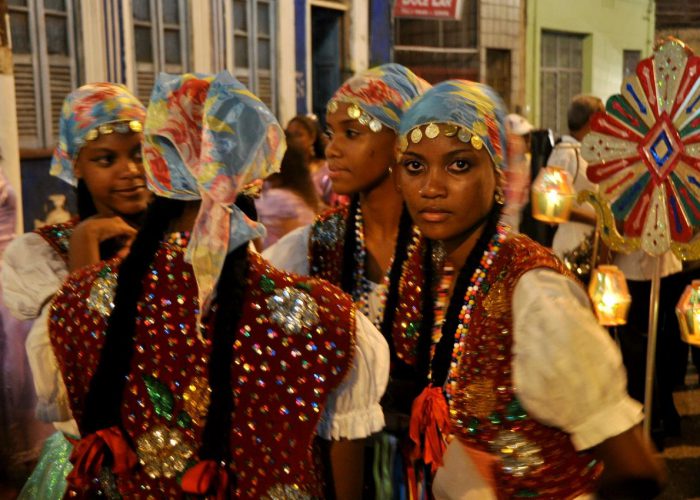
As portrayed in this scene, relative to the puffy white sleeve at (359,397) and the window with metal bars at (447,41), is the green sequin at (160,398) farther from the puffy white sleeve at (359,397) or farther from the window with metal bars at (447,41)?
the window with metal bars at (447,41)

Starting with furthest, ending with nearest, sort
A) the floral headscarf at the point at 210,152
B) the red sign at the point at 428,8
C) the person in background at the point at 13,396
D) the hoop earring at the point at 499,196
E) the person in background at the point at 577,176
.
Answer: the red sign at the point at 428,8 < the person in background at the point at 577,176 < the person in background at the point at 13,396 < the hoop earring at the point at 499,196 < the floral headscarf at the point at 210,152

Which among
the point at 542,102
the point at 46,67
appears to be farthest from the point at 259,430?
the point at 542,102

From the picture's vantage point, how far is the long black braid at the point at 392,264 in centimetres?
235

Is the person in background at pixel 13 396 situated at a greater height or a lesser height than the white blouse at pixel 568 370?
lesser

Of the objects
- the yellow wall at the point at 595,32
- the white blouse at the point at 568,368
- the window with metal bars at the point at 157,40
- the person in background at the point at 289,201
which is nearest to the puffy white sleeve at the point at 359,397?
the white blouse at the point at 568,368

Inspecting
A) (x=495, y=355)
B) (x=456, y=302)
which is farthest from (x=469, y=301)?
(x=495, y=355)

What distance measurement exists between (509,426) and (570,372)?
21 centimetres

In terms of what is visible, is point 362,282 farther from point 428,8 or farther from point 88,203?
point 428,8

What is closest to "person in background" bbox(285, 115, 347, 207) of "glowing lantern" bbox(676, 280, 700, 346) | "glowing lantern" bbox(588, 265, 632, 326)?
"glowing lantern" bbox(588, 265, 632, 326)

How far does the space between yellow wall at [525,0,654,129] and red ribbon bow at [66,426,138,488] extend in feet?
48.1

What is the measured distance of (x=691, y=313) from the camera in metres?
3.58

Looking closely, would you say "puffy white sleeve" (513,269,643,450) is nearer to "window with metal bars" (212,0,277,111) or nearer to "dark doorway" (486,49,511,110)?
"window with metal bars" (212,0,277,111)

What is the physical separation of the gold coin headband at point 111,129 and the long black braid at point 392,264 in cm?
73

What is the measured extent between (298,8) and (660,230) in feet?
21.4
